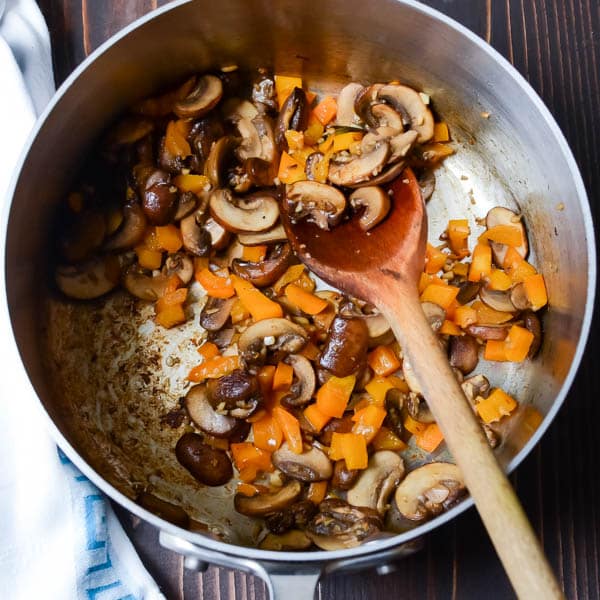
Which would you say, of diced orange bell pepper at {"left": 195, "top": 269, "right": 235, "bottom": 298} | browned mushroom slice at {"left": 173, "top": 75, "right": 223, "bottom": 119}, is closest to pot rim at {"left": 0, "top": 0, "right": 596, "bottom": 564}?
browned mushroom slice at {"left": 173, "top": 75, "right": 223, "bottom": 119}

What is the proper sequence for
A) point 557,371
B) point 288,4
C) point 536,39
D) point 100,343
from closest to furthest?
1. point 557,371
2. point 288,4
3. point 100,343
4. point 536,39

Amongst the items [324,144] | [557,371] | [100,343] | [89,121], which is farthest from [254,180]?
[557,371]

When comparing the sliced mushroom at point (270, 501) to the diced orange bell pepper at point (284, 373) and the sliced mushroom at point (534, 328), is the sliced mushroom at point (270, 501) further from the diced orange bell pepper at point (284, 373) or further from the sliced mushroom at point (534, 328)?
the sliced mushroom at point (534, 328)

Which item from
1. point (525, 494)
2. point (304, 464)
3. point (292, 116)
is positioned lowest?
point (525, 494)

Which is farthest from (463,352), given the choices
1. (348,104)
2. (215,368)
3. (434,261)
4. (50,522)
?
(50,522)

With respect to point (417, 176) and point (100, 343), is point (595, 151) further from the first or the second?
point (100, 343)

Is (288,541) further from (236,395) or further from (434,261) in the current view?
(434,261)
